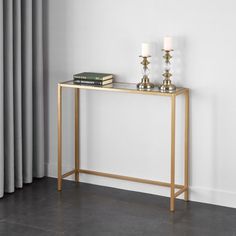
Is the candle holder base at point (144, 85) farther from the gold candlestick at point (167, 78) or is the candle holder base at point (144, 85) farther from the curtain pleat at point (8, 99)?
the curtain pleat at point (8, 99)

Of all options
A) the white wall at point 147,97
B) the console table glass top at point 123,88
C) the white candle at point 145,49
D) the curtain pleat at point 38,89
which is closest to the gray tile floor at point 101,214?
the white wall at point 147,97

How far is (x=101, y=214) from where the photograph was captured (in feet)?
13.4

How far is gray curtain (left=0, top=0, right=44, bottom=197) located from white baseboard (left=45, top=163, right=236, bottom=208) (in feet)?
1.08

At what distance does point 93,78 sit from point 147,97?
44cm

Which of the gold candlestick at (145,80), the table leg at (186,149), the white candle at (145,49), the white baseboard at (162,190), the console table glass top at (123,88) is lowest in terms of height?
the white baseboard at (162,190)

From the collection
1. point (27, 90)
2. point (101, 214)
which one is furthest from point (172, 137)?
point (27, 90)

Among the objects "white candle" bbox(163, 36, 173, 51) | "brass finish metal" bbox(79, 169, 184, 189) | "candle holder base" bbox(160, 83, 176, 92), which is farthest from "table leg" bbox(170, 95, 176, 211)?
"white candle" bbox(163, 36, 173, 51)

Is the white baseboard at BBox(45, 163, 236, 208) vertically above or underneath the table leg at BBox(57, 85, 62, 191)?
underneath

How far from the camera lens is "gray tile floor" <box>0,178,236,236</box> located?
3809 millimetres

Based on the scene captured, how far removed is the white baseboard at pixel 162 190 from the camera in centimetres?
427

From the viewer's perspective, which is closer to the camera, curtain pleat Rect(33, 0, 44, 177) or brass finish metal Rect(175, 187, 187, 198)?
brass finish metal Rect(175, 187, 187, 198)

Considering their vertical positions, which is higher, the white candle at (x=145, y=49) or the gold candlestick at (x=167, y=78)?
the white candle at (x=145, y=49)

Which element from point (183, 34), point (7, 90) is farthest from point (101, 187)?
point (183, 34)

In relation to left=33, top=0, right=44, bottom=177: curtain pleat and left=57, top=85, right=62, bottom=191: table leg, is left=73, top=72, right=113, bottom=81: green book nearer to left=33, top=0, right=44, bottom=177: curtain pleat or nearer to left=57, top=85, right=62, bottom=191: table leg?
left=57, top=85, right=62, bottom=191: table leg
